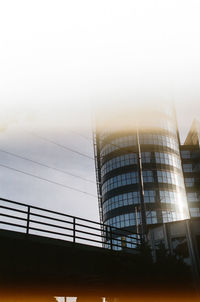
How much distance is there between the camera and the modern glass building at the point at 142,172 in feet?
230

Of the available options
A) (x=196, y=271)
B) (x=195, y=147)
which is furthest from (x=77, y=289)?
(x=195, y=147)

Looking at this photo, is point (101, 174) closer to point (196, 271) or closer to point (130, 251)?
point (196, 271)

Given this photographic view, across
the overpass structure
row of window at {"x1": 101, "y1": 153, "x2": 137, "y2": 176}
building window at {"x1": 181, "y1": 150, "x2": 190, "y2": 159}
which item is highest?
building window at {"x1": 181, "y1": 150, "x2": 190, "y2": 159}

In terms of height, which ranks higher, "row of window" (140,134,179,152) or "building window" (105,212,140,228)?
"row of window" (140,134,179,152)

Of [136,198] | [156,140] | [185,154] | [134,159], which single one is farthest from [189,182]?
[136,198]

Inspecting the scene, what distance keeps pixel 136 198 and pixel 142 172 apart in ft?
25.6

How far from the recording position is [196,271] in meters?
29.3

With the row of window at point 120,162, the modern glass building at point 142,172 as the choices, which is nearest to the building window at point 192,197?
the modern glass building at point 142,172

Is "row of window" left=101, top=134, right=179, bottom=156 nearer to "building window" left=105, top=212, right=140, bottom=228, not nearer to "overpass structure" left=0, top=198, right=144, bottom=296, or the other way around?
"building window" left=105, top=212, right=140, bottom=228

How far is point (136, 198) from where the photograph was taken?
69688mm

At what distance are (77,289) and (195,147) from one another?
285ft

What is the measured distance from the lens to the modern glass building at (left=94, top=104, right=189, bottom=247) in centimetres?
7000

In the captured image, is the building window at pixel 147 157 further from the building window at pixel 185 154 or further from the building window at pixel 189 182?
the building window at pixel 185 154

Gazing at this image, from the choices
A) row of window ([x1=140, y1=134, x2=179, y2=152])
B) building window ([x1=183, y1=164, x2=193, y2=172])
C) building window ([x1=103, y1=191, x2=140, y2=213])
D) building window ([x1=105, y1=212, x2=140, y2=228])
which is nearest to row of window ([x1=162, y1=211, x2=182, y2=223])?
building window ([x1=105, y1=212, x2=140, y2=228])
